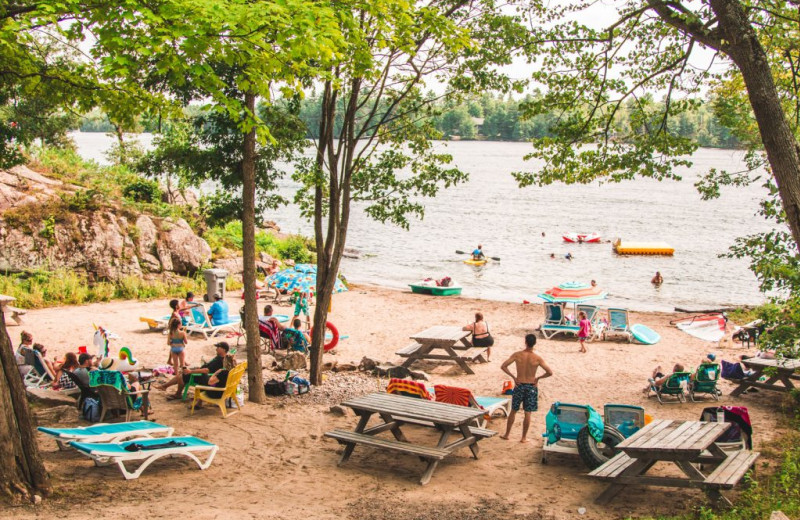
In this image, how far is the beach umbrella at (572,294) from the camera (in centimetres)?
2122

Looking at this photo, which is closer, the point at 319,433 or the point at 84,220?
the point at 319,433

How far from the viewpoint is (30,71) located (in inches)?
344

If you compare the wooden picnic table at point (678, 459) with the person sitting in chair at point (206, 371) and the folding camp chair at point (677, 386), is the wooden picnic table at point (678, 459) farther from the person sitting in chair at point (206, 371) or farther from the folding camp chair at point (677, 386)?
the person sitting in chair at point (206, 371)

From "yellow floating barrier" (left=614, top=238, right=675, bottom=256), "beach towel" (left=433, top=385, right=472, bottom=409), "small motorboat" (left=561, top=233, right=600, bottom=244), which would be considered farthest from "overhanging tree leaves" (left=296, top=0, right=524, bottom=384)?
"small motorboat" (left=561, top=233, right=600, bottom=244)

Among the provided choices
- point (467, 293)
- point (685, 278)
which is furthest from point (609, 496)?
point (685, 278)

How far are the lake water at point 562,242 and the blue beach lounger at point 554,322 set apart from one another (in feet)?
23.6

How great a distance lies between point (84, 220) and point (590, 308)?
1701 cm

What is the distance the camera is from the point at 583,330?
18484mm

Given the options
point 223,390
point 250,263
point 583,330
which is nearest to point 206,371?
point 223,390

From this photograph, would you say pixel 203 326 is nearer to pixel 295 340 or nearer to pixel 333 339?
pixel 295 340

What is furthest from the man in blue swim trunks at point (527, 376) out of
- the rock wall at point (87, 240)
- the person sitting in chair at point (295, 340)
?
→ the rock wall at point (87, 240)

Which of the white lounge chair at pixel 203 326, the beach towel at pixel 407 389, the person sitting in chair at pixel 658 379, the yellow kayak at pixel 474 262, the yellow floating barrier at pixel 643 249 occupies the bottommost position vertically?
the yellow kayak at pixel 474 262

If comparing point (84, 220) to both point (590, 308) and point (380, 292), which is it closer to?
point (380, 292)

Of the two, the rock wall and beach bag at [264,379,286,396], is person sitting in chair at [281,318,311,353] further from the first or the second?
the rock wall
